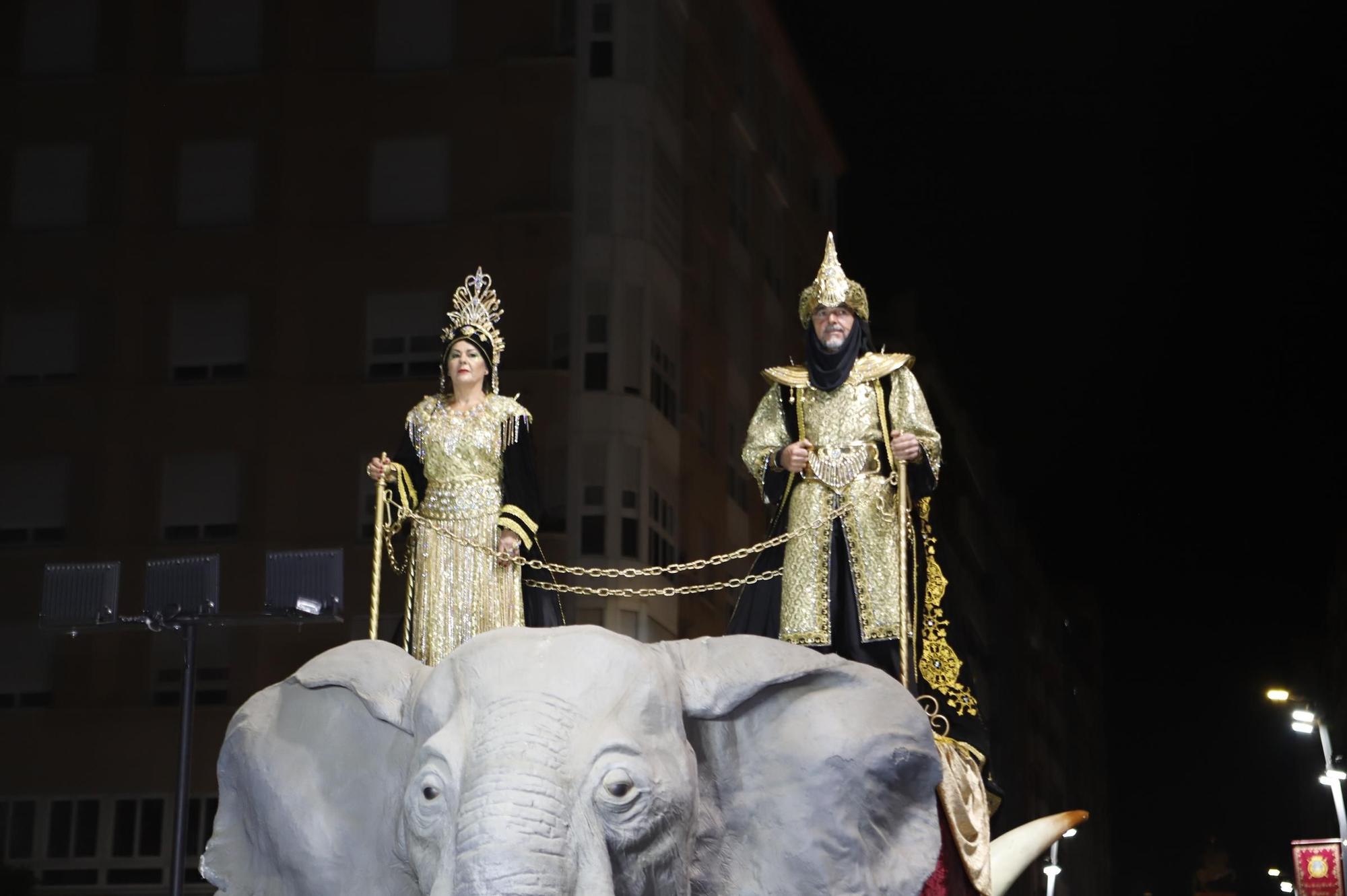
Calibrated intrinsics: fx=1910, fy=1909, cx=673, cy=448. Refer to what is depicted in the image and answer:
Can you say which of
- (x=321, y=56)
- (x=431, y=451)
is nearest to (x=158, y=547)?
(x=321, y=56)

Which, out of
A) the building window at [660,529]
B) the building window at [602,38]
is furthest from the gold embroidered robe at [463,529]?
the building window at [602,38]

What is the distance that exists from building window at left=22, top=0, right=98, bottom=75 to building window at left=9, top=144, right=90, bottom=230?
44 centimetres

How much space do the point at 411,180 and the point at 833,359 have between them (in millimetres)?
5250

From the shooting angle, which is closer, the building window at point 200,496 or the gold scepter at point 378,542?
the gold scepter at point 378,542

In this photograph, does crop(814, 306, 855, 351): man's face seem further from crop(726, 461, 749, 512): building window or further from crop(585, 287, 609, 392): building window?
crop(585, 287, 609, 392): building window

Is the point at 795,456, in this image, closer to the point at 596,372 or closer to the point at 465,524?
the point at 465,524

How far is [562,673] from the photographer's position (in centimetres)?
274

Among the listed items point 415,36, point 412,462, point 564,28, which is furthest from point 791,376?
point 415,36

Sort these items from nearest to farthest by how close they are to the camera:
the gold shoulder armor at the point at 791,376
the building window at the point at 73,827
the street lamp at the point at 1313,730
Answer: the gold shoulder armor at the point at 791,376, the street lamp at the point at 1313,730, the building window at the point at 73,827

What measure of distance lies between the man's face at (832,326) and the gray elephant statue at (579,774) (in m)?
2.27

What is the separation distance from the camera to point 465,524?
5.61m

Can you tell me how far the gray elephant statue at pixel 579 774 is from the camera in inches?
101

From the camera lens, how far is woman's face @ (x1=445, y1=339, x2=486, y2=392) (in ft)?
18.6

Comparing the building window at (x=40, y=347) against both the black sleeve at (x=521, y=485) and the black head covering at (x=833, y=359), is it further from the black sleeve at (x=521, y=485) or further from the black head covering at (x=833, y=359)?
the black head covering at (x=833, y=359)
